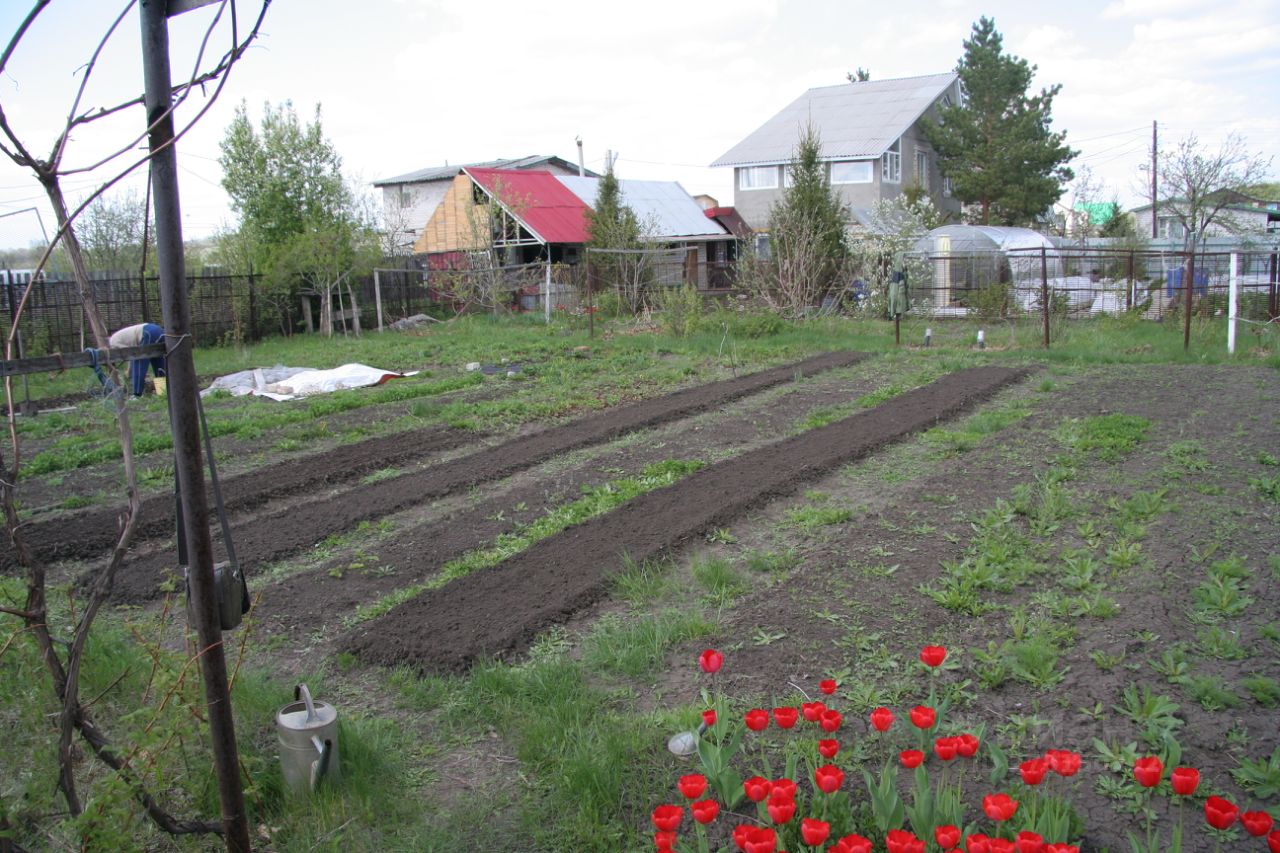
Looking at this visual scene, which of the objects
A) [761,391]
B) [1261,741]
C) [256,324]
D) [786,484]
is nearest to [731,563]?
[786,484]

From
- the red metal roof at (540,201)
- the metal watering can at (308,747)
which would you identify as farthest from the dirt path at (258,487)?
the red metal roof at (540,201)

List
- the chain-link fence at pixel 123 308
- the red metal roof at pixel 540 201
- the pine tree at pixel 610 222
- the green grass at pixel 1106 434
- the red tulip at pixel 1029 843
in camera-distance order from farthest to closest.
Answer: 1. the red metal roof at pixel 540 201
2. the pine tree at pixel 610 222
3. the chain-link fence at pixel 123 308
4. the green grass at pixel 1106 434
5. the red tulip at pixel 1029 843

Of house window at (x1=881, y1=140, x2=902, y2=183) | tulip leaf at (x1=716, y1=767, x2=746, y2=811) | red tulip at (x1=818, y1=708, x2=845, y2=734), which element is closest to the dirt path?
tulip leaf at (x1=716, y1=767, x2=746, y2=811)

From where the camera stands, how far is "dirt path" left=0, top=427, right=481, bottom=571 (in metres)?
6.28

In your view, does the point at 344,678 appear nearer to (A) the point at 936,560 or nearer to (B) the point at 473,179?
(A) the point at 936,560

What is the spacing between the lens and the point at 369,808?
311 centimetres

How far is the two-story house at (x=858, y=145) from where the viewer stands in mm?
37312

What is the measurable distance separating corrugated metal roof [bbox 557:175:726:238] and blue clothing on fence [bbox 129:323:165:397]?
30.5 meters

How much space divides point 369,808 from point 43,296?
16.4 metres

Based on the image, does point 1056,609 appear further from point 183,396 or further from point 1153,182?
point 1153,182

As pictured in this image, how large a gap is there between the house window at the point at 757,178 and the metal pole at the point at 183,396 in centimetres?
3788

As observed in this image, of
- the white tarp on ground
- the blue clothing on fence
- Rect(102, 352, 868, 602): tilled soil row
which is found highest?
the blue clothing on fence

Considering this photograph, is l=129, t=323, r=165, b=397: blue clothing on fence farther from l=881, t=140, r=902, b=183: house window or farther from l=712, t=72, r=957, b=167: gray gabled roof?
l=881, t=140, r=902, b=183: house window

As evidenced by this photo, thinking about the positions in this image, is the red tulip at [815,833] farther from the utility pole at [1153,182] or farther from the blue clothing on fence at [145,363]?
the utility pole at [1153,182]
